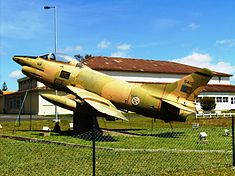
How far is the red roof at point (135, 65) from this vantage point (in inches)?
2672

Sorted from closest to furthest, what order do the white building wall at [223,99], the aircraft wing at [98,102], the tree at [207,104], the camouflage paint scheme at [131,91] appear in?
the aircraft wing at [98,102] → the camouflage paint scheme at [131,91] → the tree at [207,104] → the white building wall at [223,99]

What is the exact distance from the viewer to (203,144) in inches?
680

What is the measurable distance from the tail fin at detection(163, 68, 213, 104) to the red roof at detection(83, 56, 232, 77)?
4330cm

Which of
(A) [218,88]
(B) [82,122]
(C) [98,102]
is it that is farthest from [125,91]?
(A) [218,88]

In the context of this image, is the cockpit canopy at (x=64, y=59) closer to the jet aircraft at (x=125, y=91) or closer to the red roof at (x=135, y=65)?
the jet aircraft at (x=125, y=91)

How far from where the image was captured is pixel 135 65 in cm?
7325

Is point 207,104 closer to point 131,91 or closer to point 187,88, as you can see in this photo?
point 187,88

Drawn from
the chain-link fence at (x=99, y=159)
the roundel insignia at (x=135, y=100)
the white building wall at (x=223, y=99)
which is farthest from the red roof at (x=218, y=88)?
the chain-link fence at (x=99, y=159)

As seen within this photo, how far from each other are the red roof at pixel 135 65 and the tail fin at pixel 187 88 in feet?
142

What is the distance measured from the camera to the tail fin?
883 inches

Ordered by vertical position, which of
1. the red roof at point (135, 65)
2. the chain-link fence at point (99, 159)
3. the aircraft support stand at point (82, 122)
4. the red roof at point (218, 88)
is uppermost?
the red roof at point (135, 65)

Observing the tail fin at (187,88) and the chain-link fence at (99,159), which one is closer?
the chain-link fence at (99,159)

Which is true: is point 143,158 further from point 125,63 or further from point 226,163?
point 125,63

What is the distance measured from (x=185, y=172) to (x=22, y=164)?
4.78 m
